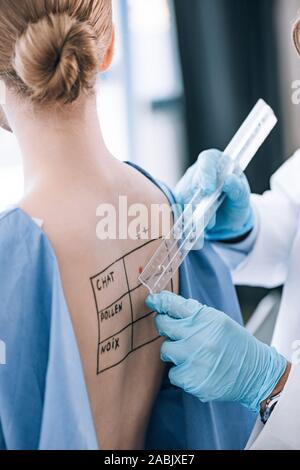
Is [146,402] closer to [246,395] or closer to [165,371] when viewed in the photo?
[165,371]

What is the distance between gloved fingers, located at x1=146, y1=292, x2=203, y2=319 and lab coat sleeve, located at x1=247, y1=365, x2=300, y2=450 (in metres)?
0.22

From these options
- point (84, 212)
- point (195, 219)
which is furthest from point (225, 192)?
point (84, 212)

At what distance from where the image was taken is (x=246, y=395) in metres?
1.12

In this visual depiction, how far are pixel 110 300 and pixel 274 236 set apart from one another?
2.22 ft

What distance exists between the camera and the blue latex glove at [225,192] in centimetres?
125

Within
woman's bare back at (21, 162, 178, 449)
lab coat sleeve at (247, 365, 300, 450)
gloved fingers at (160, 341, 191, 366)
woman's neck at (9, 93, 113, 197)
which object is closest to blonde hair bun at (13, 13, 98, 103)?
woman's neck at (9, 93, 113, 197)

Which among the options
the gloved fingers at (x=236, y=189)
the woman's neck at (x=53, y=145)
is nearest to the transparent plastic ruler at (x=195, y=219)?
the gloved fingers at (x=236, y=189)

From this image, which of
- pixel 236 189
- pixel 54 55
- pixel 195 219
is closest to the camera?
pixel 54 55

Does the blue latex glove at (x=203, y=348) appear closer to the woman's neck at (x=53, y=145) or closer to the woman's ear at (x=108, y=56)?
the woman's neck at (x=53, y=145)

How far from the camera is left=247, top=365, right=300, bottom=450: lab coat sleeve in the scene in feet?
3.53

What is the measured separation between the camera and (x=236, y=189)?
131cm

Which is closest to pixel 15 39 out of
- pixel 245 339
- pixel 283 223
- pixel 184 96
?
pixel 245 339

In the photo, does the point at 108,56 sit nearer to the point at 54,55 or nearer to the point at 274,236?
the point at 54,55
